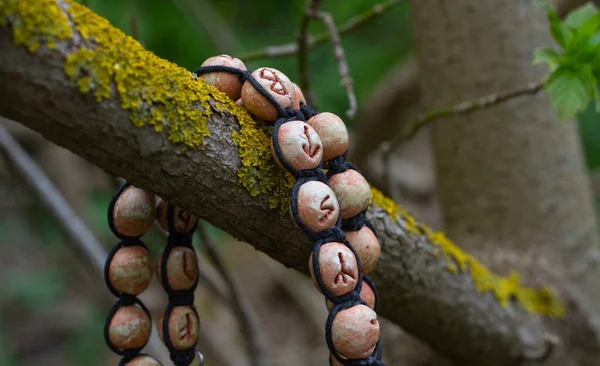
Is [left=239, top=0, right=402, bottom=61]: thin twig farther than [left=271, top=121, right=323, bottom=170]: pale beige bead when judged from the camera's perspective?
Yes

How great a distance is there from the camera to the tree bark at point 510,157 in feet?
3.82

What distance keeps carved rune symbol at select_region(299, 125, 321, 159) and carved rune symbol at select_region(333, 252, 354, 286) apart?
0.34ft

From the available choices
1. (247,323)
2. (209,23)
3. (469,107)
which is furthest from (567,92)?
(209,23)

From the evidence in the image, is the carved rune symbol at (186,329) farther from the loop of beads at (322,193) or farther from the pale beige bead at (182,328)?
the loop of beads at (322,193)

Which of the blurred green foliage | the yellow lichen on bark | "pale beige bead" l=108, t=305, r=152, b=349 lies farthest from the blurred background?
"pale beige bead" l=108, t=305, r=152, b=349

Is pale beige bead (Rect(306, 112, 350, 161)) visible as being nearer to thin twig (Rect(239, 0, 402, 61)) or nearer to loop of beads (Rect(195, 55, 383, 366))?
loop of beads (Rect(195, 55, 383, 366))

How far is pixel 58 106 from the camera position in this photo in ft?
1.61

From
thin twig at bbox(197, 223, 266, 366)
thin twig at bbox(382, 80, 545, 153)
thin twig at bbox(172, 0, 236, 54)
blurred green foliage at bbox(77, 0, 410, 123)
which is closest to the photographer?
thin twig at bbox(382, 80, 545, 153)

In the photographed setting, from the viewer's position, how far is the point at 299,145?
59 cm

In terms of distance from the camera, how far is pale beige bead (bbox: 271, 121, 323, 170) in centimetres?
59

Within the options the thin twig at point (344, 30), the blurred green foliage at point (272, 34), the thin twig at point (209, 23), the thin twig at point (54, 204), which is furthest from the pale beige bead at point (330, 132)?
the thin twig at point (209, 23)

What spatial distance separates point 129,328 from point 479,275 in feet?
1.84

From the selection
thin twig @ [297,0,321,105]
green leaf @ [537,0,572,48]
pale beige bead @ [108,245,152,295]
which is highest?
thin twig @ [297,0,321,105]

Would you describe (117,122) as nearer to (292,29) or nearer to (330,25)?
(330,25)
